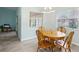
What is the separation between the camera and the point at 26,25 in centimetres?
221

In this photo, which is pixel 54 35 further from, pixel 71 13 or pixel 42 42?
pixel 71 13

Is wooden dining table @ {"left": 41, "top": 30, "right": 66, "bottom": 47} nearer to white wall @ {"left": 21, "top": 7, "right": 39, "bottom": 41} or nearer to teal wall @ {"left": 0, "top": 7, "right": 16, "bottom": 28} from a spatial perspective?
white wall @ {"left": 21, "top": 7, "right": 39, "bottom": 41}

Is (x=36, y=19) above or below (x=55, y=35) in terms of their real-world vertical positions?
above

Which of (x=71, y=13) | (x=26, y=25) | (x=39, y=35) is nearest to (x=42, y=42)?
(x=39, y=35)

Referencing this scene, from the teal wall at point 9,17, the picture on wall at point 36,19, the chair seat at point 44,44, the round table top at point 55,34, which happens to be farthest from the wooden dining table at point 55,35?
the teal wall at point 9,17

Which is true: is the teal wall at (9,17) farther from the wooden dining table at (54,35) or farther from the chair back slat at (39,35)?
the wooden dining table at (54,35)

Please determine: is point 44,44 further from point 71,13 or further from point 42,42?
point 71,13

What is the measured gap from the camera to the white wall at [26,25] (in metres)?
2.16

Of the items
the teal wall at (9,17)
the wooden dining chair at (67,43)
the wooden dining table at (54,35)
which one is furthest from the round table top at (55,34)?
the teal wall at (9,17)

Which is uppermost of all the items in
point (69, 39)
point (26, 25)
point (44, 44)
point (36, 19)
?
point (36, 19)

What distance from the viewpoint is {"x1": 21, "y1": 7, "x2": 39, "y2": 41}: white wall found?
7.10ft

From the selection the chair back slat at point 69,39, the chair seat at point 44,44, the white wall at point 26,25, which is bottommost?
the chair seat at point 44,44

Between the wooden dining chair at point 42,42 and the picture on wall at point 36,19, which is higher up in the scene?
the picture on wall at point 36,19
